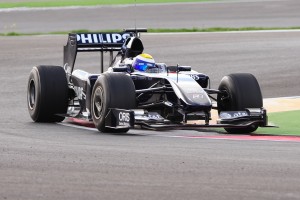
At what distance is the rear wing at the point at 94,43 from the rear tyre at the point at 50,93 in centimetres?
78

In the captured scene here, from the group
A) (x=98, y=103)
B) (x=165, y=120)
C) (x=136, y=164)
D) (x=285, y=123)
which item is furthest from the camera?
(x=285, y=123)

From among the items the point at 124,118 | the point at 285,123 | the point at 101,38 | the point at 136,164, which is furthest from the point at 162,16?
the point at 136,164

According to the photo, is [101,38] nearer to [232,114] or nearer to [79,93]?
[79,93]

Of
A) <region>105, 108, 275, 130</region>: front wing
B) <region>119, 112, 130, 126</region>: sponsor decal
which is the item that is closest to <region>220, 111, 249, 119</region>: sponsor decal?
<region>105, 108, 275, 130</region>: front wing

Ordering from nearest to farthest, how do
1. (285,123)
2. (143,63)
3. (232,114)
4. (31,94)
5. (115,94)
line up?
1. (115,94)
2. (232,114)
3. (143,63)
4. (285,123)
5. (31,94)

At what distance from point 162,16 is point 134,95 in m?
27.3

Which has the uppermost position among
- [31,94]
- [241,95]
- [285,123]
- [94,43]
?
[94,43]

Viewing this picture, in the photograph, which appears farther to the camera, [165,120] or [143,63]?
[143,63]

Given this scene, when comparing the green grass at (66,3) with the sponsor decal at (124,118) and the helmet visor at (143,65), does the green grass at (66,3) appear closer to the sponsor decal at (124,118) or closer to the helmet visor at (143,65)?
the helmet visor at (143,65)

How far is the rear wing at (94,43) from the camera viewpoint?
16.1 meters

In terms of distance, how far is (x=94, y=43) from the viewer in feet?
53.2

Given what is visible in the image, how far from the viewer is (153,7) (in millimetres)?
44781

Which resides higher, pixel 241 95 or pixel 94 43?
pixel 94 43

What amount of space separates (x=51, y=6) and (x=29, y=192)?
3927 centimetres
